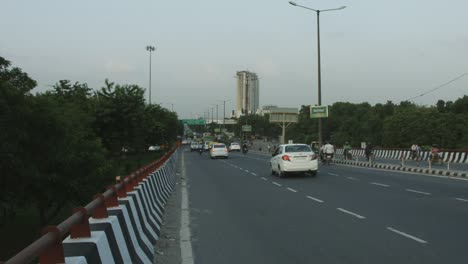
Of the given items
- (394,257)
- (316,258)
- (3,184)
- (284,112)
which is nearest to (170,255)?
(316,258)

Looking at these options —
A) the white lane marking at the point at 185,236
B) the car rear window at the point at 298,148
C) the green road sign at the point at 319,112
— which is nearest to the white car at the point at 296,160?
the car rear window at the point at 298,148

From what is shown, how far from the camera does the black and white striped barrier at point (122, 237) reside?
14.4 feet

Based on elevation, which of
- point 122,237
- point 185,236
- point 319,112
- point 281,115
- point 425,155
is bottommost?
point 185,236

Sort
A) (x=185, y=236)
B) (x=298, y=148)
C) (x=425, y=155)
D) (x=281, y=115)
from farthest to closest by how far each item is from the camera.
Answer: (x=281, y=115) < (x=425, y=155) < (x=298, y=148) < (x=185, y=236)

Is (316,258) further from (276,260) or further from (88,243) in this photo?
(88,243)

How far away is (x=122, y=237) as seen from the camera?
233 inches

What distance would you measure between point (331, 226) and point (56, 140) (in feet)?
37.3

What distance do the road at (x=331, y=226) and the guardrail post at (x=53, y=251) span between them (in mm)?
3724

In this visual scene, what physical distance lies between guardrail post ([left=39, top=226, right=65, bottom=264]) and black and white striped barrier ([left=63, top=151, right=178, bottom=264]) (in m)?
0.24

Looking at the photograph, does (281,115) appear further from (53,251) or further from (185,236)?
(53,251)

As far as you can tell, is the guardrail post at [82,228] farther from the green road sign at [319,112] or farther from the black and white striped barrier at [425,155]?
the green road sign at [319,112]

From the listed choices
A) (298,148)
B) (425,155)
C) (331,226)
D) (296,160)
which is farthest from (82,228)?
(425,155)

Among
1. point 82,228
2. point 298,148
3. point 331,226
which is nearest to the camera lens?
point 82,228

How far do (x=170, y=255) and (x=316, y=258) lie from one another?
204cm
